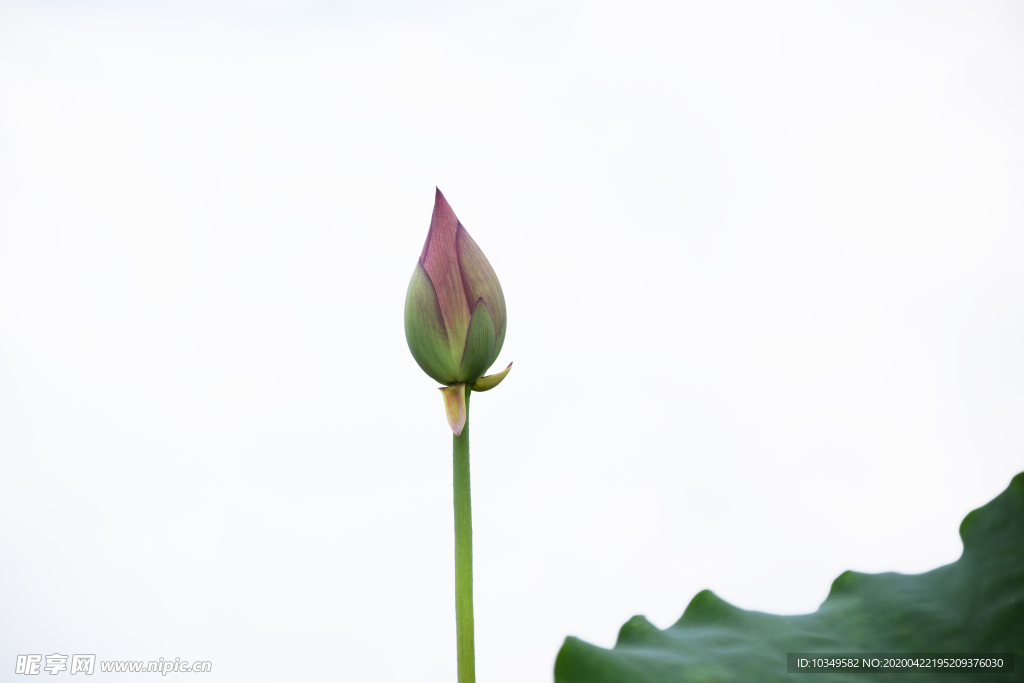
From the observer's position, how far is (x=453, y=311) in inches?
10.0

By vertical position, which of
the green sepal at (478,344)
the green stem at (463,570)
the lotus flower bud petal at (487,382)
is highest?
the green sepal at (478,344)

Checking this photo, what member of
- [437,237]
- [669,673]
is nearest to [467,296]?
[437,237]

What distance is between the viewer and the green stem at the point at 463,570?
23 centimetres

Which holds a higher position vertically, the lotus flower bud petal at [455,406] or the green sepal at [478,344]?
the green sepal at [478,344]

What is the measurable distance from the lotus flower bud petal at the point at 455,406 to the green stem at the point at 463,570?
0.01 m

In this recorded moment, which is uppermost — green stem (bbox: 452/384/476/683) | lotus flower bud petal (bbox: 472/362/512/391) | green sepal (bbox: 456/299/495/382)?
green sepal (bbox: 456/299/495/382)

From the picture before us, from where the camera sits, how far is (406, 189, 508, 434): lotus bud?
10.0 inches

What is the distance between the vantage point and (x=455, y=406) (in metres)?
0.25

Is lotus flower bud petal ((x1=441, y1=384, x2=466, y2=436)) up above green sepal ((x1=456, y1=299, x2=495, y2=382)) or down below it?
below

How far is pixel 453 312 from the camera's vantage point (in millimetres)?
254

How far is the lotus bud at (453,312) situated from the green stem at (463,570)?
0.02m

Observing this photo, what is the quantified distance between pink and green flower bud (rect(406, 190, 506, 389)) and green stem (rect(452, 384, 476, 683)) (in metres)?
0.03

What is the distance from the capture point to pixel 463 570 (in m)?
0.24

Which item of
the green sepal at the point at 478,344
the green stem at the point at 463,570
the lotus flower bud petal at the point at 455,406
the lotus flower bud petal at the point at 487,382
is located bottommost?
the green stem at the point at 463,570
